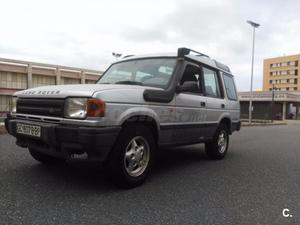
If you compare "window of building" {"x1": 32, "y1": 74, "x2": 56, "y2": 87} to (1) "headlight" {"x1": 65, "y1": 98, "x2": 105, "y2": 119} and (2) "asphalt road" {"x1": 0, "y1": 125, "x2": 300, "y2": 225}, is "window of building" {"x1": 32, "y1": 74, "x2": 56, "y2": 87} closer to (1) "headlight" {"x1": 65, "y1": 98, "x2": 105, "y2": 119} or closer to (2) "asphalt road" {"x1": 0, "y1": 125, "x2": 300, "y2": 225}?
(2) "asphalt road" {"x1": 0, "y1": 125, "x2": 300, "y2": 225}

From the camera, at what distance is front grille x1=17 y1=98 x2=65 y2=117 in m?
3.32

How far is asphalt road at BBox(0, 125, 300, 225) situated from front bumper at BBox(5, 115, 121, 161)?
522 mm

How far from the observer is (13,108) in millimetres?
4156

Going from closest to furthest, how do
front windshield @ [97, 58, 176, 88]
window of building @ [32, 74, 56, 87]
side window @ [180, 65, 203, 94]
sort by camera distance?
side window @ [180, 65, 203, 94] < front windshield @ [97, 58, 176, 88] < window of building @ [32, 74, 56, 87]

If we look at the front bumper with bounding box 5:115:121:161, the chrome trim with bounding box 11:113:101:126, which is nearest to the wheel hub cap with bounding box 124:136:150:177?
the front bumper with bounding box 5:115:121:161

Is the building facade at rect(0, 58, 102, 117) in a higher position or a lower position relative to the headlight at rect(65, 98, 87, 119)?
higher

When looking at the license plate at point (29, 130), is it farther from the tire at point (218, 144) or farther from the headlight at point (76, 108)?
the tire at point (218, 144)

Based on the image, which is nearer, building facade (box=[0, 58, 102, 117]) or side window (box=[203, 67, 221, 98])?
side window (box=[203, 67, 221, 98])

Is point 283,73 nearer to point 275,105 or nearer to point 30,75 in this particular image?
point 275,105

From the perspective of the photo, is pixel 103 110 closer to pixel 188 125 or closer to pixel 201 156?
pixel 188 125

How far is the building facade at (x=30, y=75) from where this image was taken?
35.0 metres

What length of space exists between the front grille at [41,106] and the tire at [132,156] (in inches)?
32.2

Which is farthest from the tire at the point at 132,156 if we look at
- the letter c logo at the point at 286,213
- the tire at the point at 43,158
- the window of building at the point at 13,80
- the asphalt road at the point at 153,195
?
the window of building at the point at 13,80

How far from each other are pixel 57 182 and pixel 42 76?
38.2 meters
